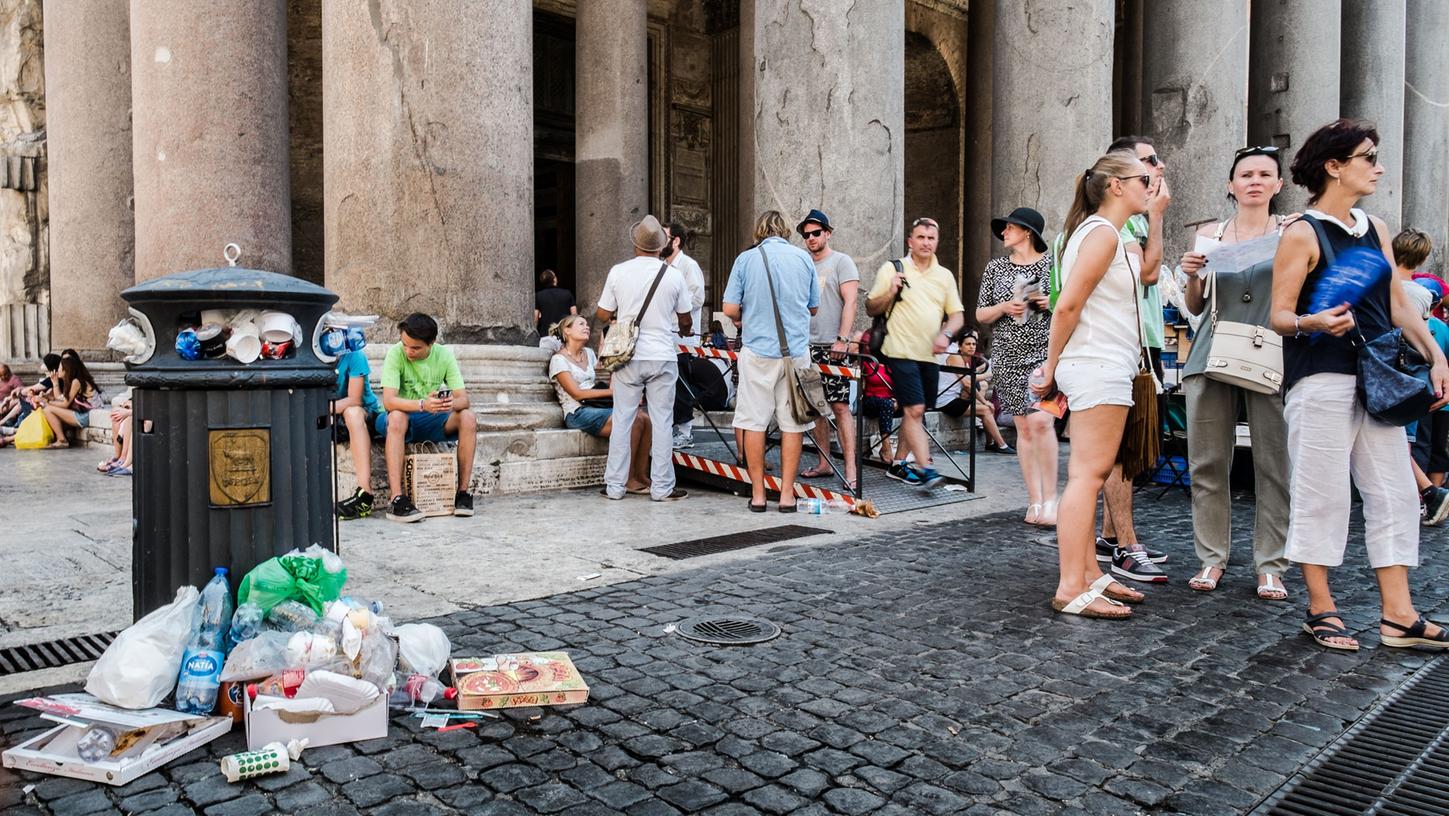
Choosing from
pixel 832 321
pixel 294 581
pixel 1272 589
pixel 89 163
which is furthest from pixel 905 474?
pixel 89 163

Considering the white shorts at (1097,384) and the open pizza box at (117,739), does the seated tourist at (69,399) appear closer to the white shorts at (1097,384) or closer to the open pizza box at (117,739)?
the open pizza box at (117,739)

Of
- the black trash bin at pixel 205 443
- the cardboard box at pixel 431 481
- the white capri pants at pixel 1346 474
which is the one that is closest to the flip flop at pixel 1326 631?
the white capri pants at pixel 1346 474

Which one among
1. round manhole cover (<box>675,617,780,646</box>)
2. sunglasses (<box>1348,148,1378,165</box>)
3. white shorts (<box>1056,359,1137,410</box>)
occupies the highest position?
sunglasses (<box>1348,148,1378,165</box>)

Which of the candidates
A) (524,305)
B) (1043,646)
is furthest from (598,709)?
(524,305)

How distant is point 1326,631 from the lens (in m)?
4.09

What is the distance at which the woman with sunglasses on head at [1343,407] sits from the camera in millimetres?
4086

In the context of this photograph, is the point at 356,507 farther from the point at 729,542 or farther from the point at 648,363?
the point at 729,542

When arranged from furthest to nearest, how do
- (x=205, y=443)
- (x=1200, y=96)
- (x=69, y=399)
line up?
(x=1200, y=96), (x=69, y=399), (x=205, y=443)

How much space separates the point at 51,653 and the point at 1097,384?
12.9ft

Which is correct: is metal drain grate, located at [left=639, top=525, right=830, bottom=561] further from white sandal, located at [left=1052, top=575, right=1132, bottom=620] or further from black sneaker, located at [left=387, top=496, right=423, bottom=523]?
white sandal, located at [left=1052, top=575, right=1132, bottom=620]

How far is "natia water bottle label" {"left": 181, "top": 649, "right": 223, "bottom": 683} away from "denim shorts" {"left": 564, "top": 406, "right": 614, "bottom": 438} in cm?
495

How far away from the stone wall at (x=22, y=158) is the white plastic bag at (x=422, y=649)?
11.8 m

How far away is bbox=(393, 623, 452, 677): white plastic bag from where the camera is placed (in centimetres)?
337

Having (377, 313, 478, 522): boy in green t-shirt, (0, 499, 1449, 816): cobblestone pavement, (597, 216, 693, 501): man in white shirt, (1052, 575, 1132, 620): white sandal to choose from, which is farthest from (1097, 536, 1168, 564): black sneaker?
(377, 313, 478, 522): boy in green t-shirt
